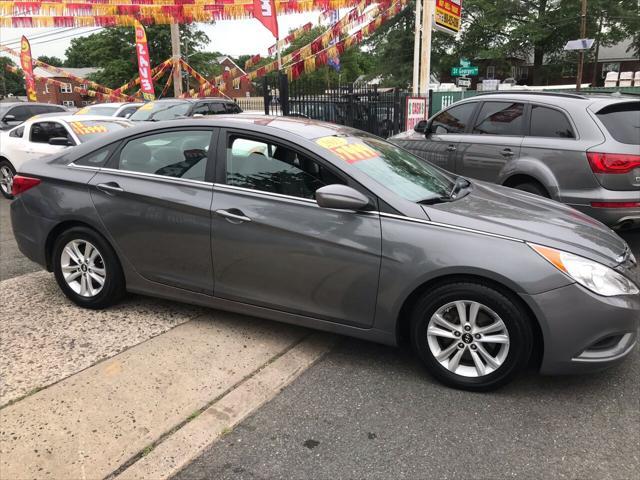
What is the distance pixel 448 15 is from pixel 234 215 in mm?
11967

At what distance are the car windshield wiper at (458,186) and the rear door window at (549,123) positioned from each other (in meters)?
2.18

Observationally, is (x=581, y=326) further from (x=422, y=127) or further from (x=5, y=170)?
(x=5, y=170)

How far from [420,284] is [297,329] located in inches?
Answer: 48.0

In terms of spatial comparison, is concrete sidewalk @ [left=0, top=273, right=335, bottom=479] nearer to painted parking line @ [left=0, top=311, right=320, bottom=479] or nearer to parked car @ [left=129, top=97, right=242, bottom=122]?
painted parking line @ [left=0, top=311, right=320, bottom=479]

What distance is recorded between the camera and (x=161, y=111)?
12508mm

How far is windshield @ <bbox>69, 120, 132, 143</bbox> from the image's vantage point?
852cm

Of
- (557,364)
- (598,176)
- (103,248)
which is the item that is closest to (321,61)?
(598,176)

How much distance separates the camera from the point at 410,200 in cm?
326

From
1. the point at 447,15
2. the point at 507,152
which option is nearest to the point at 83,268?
the point at 507,152

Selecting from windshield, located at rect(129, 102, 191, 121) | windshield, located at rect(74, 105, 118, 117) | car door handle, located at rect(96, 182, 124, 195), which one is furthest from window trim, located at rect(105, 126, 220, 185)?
windshield, located at rect(74, 105, 118, 117)

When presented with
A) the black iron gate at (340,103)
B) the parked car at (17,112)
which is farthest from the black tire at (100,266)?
the parked car at (17,112)

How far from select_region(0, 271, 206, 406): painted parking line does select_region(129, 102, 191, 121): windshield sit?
833 centimetres

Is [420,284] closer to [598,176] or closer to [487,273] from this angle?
[487,273]

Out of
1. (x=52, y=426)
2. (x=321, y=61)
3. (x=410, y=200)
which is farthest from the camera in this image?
(x=321, y=61)
